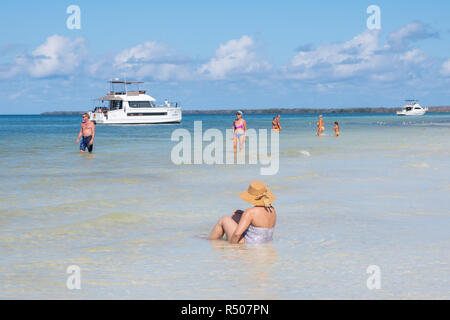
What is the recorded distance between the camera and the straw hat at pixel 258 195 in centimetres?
756

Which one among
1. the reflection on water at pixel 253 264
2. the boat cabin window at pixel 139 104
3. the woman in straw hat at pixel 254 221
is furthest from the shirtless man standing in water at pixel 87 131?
the boat cabin window at pixel 139 104

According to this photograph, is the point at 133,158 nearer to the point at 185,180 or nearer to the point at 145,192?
the point at 185,180

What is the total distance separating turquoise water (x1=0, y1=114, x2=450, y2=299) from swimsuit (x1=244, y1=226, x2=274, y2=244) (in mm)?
214

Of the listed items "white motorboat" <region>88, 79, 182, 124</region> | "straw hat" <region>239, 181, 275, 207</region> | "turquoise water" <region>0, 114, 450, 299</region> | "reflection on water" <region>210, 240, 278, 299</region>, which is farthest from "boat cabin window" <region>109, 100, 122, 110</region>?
"straw hat" <region>239, 181, 275, 207</region>

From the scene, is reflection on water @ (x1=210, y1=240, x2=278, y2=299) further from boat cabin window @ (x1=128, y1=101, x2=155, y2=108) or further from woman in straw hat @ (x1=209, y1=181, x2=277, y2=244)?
boat cabin window @ (x1=128, y1=101, x2=155, y2=108)

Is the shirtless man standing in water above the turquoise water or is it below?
above

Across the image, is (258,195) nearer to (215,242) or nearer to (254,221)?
(254,221)

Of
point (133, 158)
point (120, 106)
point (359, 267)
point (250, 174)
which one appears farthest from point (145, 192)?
point (120, 106)

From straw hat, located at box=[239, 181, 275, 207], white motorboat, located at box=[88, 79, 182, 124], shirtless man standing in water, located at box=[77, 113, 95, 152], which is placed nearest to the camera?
straw hat, located at box=[239, 181, 275, 207]

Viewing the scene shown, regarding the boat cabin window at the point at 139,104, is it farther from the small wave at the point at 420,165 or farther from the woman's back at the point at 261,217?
the woman's back at the point at 261,217

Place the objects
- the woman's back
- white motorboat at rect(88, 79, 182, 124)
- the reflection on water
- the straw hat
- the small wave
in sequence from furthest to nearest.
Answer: white motorboat at rect(88, 79, 182, 124), the small wave, the woman's back, the straw hat, the reflection on water

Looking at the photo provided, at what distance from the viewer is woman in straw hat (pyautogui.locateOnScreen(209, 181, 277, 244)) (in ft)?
25.0
